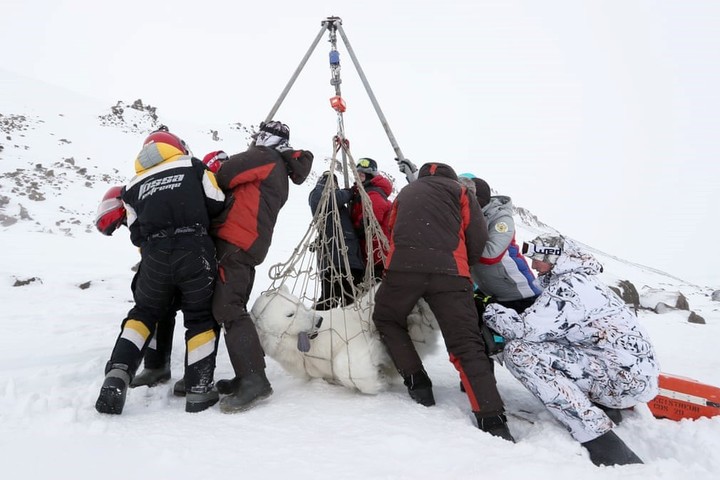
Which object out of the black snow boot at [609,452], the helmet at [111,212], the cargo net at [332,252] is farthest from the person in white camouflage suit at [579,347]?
the helmet at [111,212]

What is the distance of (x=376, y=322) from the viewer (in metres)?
2.70

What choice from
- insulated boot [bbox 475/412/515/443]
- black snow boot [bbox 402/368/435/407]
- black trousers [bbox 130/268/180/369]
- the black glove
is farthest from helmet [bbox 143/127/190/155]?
insulated boot [bbox 475/412/515/443]

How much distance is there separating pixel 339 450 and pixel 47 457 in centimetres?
111

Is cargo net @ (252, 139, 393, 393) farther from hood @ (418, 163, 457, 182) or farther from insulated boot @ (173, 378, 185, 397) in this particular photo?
hood @ (418, 163, 457, 182)

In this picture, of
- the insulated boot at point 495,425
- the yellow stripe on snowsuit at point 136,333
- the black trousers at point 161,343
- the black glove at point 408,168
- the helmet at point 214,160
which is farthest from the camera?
the black glove at point 408,168

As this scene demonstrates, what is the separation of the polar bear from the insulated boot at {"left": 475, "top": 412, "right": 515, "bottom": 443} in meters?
0.61

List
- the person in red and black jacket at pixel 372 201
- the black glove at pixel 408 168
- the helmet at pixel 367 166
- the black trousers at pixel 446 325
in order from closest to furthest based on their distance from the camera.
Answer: the black trousers at pixel 446 325
the black glove at pixel 408 168
the person in red and black jacket at pixel 372 201
the helmet at pixel 367 166

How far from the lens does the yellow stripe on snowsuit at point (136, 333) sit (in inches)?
100

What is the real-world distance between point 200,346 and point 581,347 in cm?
208

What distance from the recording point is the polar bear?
8.41 ft

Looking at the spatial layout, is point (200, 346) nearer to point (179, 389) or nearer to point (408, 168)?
point (179, 389)

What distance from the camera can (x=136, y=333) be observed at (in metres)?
2.56

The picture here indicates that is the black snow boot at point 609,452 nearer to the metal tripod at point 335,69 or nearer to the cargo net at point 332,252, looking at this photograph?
the cargo net at point 332,252

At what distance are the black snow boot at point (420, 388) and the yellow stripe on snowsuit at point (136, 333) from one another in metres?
1.53
